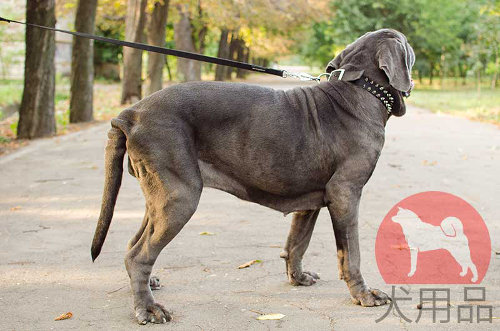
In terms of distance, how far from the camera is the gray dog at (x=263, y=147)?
4031 mm

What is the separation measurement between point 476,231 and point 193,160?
354 centimetres

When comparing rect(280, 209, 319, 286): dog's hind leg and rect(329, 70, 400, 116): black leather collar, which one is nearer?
rect(329, 70, 400, 116): black leather collar

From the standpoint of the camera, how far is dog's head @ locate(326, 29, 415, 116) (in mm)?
4379

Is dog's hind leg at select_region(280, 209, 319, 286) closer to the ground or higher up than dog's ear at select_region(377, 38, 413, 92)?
closer to the ground

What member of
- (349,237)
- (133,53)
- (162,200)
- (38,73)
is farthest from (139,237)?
(133,53)

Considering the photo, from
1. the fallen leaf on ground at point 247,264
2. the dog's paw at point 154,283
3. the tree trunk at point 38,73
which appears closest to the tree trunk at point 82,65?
the tree trunk at point 38,73

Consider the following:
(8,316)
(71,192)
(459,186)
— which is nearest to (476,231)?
(459,186)

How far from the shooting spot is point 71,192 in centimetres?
845

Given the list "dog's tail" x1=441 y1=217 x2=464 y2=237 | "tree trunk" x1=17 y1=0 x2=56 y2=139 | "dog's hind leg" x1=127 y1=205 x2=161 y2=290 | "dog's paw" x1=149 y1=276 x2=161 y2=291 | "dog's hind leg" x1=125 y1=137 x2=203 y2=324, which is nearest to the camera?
"dog's hind leg" x1=125 y1=137 x2=203 y2=324

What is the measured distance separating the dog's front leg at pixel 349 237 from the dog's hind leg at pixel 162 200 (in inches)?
37.0

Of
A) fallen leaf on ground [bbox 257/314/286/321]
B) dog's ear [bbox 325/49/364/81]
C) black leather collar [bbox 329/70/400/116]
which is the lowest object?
fallen leaf on ground [bbox 257/314/286/321]

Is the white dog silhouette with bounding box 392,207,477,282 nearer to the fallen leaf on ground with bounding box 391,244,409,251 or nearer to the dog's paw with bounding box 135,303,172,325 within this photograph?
the fallen leaf on ground with bounding box 391,244,409,251

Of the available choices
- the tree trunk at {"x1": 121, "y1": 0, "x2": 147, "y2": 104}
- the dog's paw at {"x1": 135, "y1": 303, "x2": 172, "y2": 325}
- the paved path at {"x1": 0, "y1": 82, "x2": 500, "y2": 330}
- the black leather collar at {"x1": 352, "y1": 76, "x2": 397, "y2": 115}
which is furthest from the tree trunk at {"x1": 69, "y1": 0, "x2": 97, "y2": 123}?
the dog's paw at {"x1": 135, "y1": 303, "x2": 172, "y2": 325}

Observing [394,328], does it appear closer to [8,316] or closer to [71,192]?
[8,316]
